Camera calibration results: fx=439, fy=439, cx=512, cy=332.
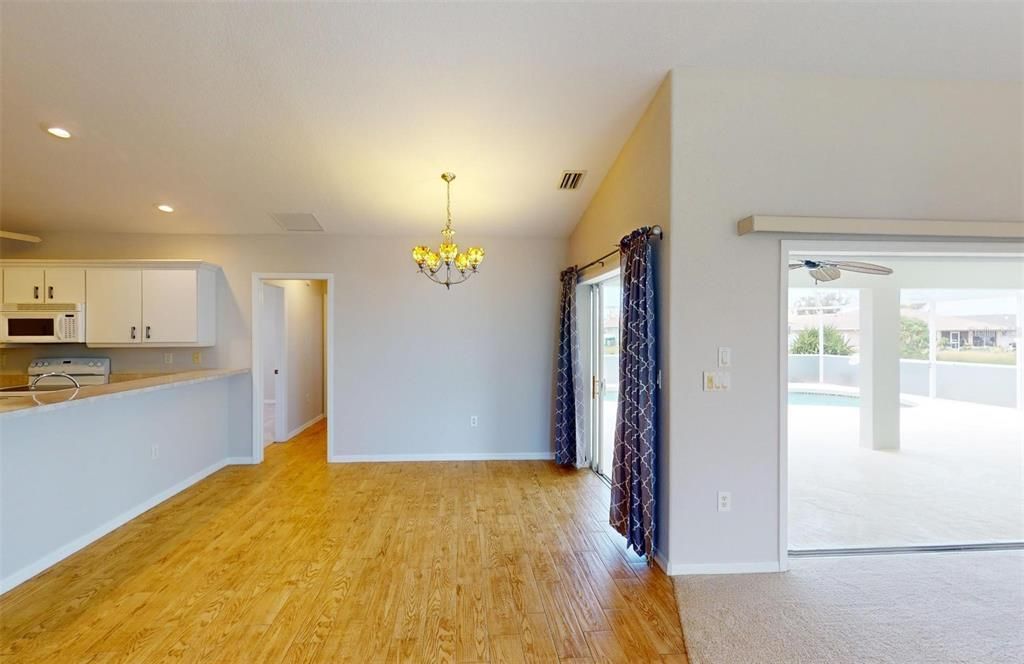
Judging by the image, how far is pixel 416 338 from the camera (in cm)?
523

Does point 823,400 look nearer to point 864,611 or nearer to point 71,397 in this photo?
point 864,611

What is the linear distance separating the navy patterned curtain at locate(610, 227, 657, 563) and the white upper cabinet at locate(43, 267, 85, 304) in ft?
18.0

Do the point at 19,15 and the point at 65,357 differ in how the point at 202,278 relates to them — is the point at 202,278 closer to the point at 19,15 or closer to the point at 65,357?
the point at 65,357

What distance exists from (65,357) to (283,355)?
218 centimetres

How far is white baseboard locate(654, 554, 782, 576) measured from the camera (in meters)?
2.68

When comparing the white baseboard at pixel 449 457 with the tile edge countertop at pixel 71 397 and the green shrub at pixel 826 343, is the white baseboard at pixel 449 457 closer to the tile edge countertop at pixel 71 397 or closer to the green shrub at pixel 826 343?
the tile edge countertop at pixel 71 397

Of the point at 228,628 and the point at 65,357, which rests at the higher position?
the point at 65,357

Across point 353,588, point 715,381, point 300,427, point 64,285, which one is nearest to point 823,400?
point 715,381

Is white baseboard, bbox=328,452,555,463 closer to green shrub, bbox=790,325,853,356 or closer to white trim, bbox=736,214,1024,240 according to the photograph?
white trim, bbox=736,214,1024,240

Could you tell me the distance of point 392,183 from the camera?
408 cm

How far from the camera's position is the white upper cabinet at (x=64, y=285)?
451 centimetres

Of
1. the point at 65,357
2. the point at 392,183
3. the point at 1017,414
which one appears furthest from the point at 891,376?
the point at 65,357

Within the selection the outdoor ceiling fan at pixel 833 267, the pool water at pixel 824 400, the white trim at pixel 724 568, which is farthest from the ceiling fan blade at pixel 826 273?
the pool water at pixel 824 400

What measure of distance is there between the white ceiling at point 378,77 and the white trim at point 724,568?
305 cm
